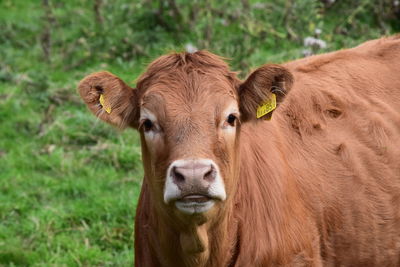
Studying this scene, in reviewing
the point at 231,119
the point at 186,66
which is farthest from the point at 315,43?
the point at 231,119

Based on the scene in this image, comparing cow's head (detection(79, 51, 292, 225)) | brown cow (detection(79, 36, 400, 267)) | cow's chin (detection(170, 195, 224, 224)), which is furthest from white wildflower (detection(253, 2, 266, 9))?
cow's chin (detection(170, 195, 224, 224))

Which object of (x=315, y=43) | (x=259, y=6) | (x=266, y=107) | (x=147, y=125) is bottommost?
(x=147, y=125)

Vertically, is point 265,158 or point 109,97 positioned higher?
point 109,97

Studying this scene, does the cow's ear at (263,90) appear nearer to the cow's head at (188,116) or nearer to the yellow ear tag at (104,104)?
the cow's head at (188,116)

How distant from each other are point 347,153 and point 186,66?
1417mm

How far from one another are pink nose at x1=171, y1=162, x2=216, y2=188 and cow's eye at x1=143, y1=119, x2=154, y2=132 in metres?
0.48

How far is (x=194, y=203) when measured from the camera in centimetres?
367

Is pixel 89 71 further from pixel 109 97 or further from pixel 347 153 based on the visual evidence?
pixel 109 97

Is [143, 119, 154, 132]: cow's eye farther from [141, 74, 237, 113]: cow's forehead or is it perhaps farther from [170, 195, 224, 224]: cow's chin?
[170, 195, 224, 224]: cow's chin

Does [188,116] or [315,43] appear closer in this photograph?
[188,116]

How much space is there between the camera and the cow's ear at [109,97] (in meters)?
4.25

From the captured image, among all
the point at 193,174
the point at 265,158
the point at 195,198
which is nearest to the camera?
the point at 193,174

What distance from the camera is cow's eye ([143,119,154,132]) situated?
404 cm

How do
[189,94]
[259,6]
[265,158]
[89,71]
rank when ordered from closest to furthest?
[189,94] < [265,158] < [89,71] < [259,6]
